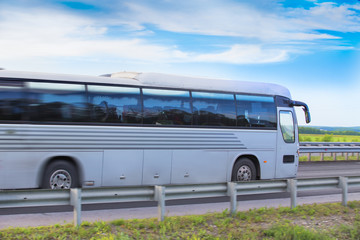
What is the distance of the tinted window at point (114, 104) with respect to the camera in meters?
11.7

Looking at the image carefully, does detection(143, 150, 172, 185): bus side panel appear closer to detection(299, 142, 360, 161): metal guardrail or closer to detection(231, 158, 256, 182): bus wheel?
detection(231, 158, 256, 182): bus wheel

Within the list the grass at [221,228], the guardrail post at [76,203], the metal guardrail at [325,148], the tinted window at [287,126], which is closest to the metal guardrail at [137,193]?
the guardrail post at [76,203]

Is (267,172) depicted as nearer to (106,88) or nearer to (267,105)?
(267,105)

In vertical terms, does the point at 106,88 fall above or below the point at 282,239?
above

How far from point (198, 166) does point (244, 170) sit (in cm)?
170

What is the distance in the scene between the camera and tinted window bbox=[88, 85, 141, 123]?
11680mm

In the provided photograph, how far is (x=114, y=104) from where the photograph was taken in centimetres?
1195

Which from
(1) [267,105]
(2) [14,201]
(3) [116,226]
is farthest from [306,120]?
(2) [14,201]

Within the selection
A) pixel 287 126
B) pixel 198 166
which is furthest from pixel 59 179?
pixel 287 126

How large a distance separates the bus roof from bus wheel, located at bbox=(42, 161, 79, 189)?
2.13 meters

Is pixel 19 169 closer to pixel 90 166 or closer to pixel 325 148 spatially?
pixel 90 166

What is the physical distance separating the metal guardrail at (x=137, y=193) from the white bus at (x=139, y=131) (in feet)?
10.8

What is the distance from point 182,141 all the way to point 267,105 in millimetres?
3547

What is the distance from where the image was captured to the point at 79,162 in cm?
1135
